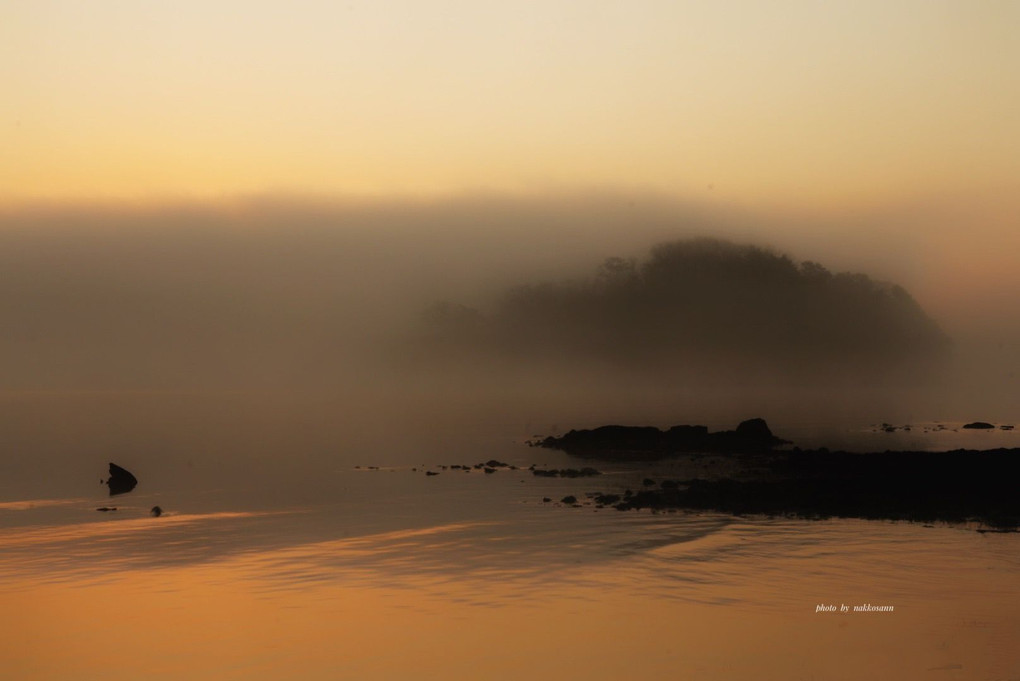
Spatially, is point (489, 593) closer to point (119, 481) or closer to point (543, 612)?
point (543, 612)

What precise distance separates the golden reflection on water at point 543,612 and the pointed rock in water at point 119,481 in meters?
30.4

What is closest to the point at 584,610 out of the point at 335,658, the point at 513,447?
the point at 335,658

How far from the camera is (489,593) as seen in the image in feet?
92.9

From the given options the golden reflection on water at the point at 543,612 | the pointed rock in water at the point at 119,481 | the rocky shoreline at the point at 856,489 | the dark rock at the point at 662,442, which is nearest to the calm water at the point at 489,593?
the golden reflection on water at the point at 543,612

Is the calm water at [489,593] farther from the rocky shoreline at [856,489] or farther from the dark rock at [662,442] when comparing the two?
the dark rock at [662,442]

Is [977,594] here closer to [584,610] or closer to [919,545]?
[919,545]

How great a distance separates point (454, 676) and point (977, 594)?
15063 mm

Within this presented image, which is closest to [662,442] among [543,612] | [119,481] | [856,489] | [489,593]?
[856,489]

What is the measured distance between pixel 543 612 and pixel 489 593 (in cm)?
289

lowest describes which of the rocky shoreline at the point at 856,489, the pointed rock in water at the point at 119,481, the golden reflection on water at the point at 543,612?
the golden reflection on water at the point at 543,612

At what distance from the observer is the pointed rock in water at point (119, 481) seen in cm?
6538

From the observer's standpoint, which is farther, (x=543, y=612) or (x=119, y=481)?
(x=119, y=481)

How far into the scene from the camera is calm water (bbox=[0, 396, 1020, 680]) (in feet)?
71.1

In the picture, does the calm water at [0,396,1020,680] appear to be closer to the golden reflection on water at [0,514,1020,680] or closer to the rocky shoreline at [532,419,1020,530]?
the golden reflection on water at [0,514,1020,680]
